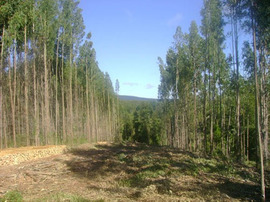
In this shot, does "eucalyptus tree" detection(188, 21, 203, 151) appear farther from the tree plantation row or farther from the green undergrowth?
the green undergrowth

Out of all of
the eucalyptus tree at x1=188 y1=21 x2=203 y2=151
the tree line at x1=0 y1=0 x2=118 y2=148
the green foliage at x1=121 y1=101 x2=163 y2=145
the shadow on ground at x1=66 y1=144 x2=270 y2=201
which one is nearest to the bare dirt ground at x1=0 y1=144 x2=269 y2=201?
the shadow on ground at x1=66 y1=144 x2=270 y2=201

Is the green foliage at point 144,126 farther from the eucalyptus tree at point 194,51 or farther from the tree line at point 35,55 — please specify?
the tree line at point 35,55

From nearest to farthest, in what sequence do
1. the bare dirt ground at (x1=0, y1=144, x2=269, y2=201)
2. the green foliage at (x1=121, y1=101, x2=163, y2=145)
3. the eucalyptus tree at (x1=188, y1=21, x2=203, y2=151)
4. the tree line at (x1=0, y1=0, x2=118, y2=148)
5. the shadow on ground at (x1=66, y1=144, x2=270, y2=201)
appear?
the bare dirt ground at (x1=0, y1=144, x2=269, y2=201) → the shadow on ground at (x1=66, y1=144, x2=270, y2=201) → the tree line at (x1=0, y1=0, x2=118, y2=148) → the eucalyptus tree at (x1=188, y1=21, x2=203, y2=151) → the green foliage at (x1=121, y1=101, x2=163, y2=145)

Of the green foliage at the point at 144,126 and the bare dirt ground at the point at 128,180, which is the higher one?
the bare dirt ground at the point at 128,180

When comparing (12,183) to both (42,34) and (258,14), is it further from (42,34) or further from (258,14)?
(42,34)

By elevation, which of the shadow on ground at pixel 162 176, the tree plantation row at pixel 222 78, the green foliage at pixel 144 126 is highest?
the tree plantation row at pixel 222 78

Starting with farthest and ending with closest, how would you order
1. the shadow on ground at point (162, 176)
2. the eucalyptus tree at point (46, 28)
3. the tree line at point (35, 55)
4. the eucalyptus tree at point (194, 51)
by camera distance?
the eucalyptus tree at point (194, 51) < the eucalyptus tree at point (46, 28) < the tree line at point (35, 55) < the shadow on ground at point (162, 176)

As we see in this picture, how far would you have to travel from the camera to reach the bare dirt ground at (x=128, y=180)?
21.4ft

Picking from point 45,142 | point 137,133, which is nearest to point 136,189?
point 45,142

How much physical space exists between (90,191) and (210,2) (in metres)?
13.5

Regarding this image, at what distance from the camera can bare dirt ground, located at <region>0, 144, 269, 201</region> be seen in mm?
6522

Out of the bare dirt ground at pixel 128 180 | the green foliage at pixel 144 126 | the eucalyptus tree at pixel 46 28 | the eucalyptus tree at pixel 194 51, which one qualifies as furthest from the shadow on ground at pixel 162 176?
the green foliage at pixel 144 126

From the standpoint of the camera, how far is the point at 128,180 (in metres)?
7.99

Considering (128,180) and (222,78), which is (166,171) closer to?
(128,180)
